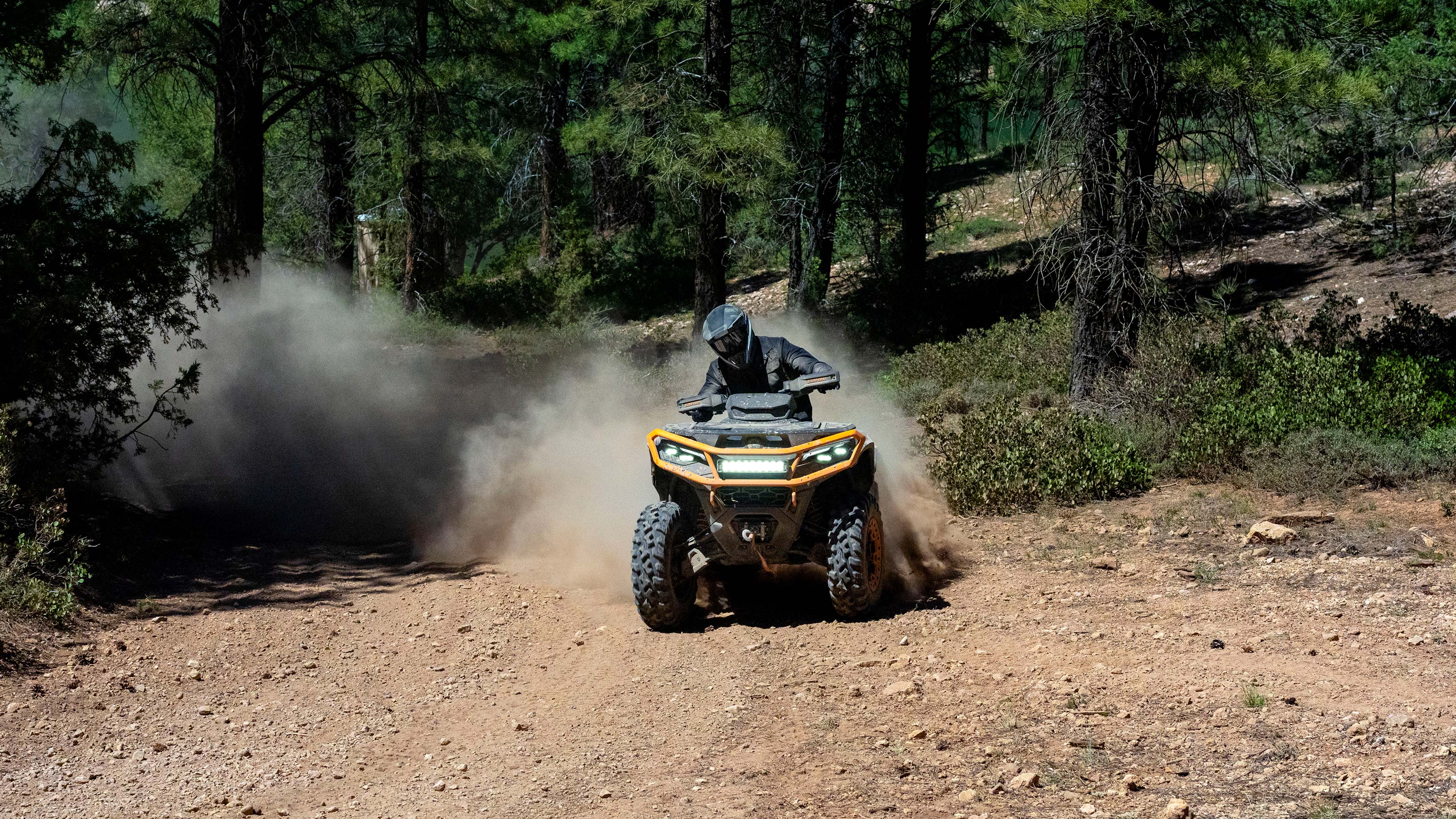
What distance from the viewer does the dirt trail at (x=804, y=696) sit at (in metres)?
5.46

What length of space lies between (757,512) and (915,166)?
15.5 meters

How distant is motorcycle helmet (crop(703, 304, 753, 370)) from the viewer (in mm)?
8609

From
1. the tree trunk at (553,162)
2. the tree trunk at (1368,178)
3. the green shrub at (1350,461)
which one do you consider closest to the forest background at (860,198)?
the green shrub at (1350,461)

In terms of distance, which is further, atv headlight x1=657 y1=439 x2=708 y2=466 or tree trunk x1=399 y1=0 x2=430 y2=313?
tree trunk x1=399 y1=0 x2=430 y2=313

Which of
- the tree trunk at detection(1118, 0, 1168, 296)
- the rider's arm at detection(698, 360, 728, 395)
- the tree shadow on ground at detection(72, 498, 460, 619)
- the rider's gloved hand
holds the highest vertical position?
the tree trunk at detection(1118, 0, 1168, 296)

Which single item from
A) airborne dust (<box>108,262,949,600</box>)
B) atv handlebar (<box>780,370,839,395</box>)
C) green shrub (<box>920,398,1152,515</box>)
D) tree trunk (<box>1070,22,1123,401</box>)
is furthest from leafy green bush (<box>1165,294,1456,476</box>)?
atv handlebar (<box>780,370,839,395</box>)

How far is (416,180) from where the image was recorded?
27469mm

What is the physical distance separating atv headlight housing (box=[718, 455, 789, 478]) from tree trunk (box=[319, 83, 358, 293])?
830 inches

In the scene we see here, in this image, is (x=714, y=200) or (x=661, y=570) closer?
(x=661, y=570)

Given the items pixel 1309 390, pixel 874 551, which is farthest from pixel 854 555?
pixel 1309 390

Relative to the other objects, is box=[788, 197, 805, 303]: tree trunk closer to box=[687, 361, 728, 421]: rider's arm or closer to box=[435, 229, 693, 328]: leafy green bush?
box=[435, 229, 693, 328]: leafy green bush

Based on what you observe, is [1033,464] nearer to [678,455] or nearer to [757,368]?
[757,368]

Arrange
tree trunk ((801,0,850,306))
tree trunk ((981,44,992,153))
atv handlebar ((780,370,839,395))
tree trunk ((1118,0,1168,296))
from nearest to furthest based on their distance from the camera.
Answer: atv handlebar ((780,370,839,395)), tree trunk ((1118,0,1168,296)), tree trunk ((801,0,850,306)), tree trunk ((981,44,992,153))

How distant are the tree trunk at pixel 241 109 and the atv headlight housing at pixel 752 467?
37.0ft
